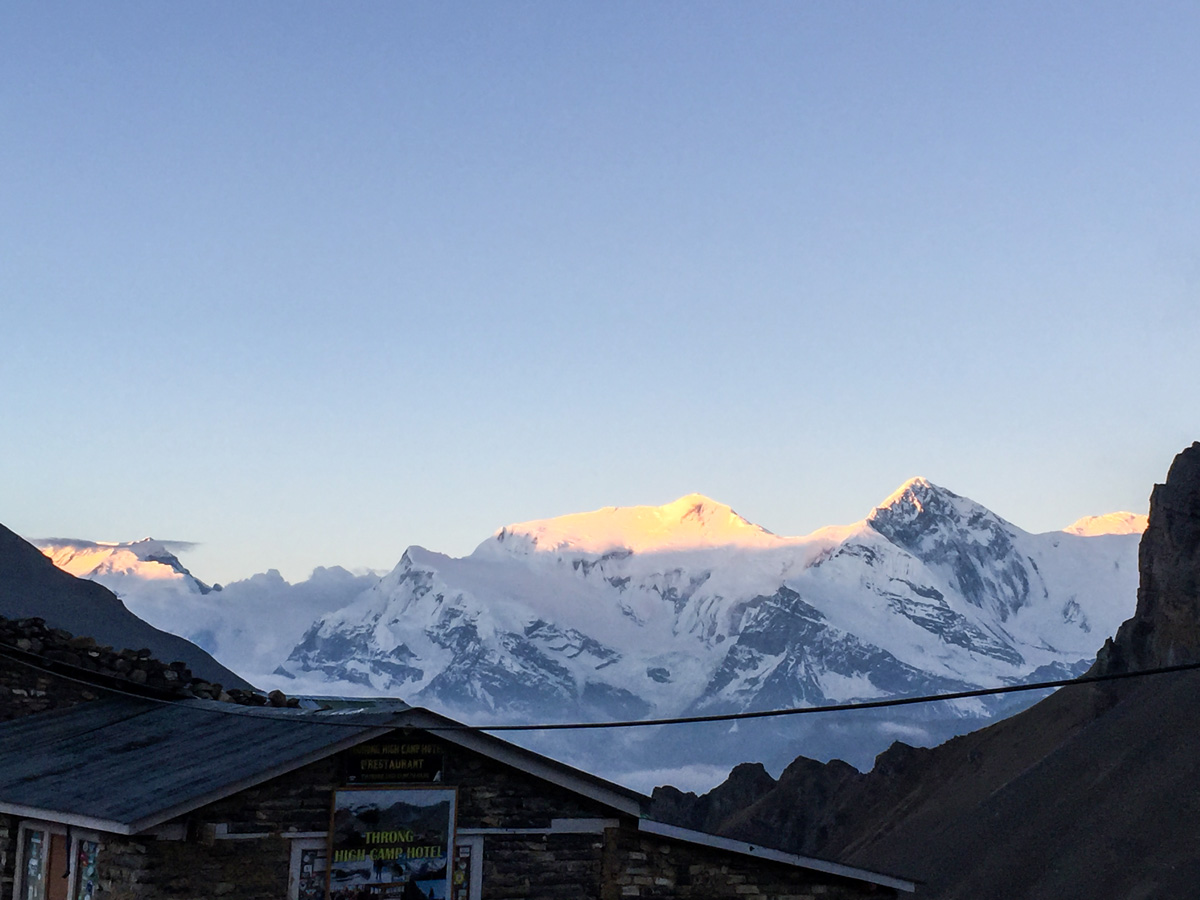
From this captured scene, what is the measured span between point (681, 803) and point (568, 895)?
Result: 11764 cm

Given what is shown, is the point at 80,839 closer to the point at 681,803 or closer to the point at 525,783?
the point at 525,783

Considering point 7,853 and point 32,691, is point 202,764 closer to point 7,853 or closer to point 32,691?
point 7,853

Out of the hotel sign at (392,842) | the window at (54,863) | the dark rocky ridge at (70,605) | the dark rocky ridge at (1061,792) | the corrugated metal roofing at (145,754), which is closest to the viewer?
the corrugated metal roofing at (145,754)

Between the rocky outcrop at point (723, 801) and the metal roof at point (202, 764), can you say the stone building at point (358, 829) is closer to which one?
the metal roof at point (202, 764)

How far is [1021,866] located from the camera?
7862cm

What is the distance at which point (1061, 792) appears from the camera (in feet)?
281

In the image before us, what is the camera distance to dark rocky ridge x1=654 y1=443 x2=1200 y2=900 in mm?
73625

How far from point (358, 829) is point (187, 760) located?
332 centimetres

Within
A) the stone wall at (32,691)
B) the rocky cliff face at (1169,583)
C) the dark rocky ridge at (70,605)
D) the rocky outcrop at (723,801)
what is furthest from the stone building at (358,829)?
the rocky outcrop at (723,801)

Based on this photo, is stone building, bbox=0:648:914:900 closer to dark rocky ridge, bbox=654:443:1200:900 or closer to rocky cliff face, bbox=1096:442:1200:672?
dark rocky ridge, bbox=654:443:1200:900

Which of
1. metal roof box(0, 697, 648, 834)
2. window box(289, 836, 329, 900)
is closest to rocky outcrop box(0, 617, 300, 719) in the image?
metal roof box(0, 697, 648, 834)

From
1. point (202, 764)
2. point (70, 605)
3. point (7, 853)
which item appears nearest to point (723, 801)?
point (70, 605)

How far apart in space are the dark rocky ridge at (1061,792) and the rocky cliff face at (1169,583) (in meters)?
0.13

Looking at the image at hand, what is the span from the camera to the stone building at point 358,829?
19484mm
